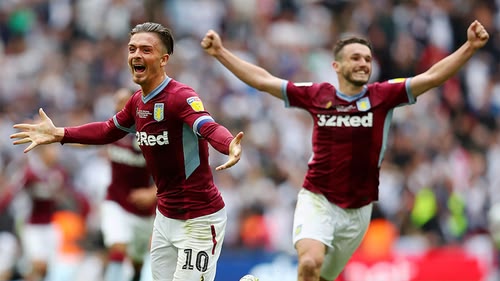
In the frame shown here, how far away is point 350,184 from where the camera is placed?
1013 cm

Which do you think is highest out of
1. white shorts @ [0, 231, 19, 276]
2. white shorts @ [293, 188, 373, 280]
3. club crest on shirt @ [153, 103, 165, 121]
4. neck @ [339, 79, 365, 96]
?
neck @ [339, 79, 365, 96]

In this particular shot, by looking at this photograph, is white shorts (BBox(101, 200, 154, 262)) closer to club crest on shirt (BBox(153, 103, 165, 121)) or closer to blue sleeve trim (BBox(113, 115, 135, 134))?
blue sleeve trim (BBox(113, 115, 135, 134))

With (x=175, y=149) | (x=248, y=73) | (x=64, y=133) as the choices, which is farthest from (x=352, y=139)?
(x=64, y=133)

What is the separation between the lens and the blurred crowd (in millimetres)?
17500

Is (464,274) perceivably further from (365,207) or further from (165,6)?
(165,6)

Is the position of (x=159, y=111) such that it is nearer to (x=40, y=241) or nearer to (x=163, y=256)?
(x=163, y=256)

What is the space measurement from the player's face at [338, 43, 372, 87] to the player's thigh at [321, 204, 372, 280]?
121 cm

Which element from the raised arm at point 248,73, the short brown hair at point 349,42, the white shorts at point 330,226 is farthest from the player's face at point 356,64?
the white shorts at point 330,226

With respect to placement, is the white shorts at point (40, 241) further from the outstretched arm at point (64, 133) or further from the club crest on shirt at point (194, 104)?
the club crest on shirt at point (194, 104)

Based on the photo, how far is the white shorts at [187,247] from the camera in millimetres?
8875

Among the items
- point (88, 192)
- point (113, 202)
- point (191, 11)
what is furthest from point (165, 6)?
point (113, 202)

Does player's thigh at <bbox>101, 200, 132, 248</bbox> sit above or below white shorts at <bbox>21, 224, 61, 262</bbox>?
above

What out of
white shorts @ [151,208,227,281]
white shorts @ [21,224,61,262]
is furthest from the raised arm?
white shorts @ [21,224,61,262]

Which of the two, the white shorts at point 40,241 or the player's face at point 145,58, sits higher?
the player's face at point 145,58
